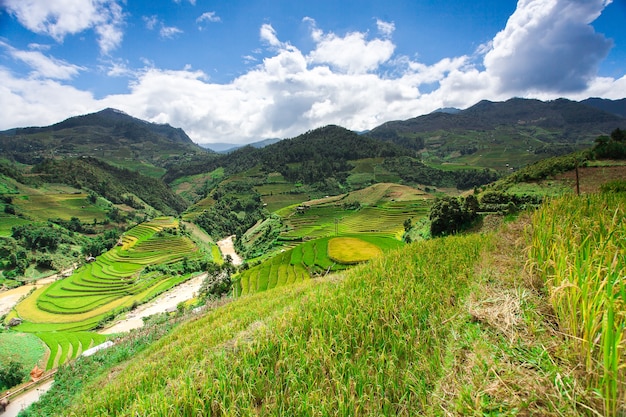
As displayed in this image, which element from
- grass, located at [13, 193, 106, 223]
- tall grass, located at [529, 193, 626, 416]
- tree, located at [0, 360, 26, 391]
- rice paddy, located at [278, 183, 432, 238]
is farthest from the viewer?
grass, located at [13, 193, 106, 223]

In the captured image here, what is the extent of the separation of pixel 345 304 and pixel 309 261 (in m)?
37.7

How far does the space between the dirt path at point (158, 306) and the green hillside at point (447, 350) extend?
4303 centimetres

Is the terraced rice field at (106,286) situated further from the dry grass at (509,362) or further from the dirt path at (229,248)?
the dry grass at (509,362)

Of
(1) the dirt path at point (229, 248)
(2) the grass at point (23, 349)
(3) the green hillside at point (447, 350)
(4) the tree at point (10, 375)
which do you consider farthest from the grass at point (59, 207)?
(3) the green hillside at point (447, 350)

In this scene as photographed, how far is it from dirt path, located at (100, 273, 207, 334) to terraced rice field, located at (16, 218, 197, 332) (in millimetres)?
3271

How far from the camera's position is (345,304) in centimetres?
495

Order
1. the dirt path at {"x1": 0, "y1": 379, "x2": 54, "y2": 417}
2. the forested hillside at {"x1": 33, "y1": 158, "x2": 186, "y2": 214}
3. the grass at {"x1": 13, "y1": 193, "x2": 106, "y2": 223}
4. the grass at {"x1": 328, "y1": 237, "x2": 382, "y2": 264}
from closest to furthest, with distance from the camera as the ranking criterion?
the dirt path at {"x1": 0, "y1": 379, "x2": 54, "y2": 417}
the grass at {"x1": 328, "y1": 237, "x2": 382, "y2": 264}
the grass at {"x1": 13, "y1": 193, "x2": 106, "y2": 223}
the forested hillside at {"x1": 33, "y1": 158, "x2": 186, "y2": 214}

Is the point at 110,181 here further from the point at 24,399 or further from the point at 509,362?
the point at 509,362

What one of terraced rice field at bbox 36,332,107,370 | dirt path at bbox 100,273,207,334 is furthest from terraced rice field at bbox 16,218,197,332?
terraced rice field at bbox 36,332,107,370

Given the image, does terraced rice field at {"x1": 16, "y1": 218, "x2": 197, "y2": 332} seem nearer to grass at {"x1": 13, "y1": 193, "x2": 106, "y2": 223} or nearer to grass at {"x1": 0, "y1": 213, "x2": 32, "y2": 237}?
grass at {"x1": 0, "y1": 213, "x2": 32, "y2": 237}

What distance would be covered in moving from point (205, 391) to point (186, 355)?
3.04 m

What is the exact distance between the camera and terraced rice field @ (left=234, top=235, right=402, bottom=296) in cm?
3734

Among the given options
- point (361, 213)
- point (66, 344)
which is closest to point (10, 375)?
point (66, 344)

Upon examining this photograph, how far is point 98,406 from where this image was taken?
15.1ft
